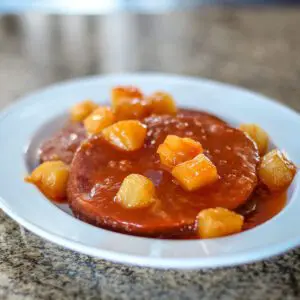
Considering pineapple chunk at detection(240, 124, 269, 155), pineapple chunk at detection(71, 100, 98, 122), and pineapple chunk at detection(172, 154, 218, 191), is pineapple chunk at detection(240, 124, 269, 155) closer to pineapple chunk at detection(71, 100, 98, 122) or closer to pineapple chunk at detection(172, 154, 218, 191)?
pineapple chunk at detection(172, 154, 218, 191)

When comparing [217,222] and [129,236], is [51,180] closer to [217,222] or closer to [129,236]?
[129,236]

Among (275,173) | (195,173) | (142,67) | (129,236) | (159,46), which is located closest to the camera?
(129,236)

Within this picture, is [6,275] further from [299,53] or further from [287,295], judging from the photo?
[299,53]

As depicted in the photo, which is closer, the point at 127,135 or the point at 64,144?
the point at 127,135

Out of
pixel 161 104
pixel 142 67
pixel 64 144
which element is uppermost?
pixel 161 104

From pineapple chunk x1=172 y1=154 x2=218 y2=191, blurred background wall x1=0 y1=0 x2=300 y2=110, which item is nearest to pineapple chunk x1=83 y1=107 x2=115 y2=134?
pineapple chunk x1=172 y1=154 x2=218 y2=191

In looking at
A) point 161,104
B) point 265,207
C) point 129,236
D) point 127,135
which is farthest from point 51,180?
point 265,207

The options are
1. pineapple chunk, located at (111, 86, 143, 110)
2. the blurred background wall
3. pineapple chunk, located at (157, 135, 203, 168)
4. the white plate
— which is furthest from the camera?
the blurred background wall

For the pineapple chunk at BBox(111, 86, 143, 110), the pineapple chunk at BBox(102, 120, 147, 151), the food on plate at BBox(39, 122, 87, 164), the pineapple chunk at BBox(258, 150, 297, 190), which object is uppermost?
the pineapple chunk at BBox(102, 120, 147, 151)
